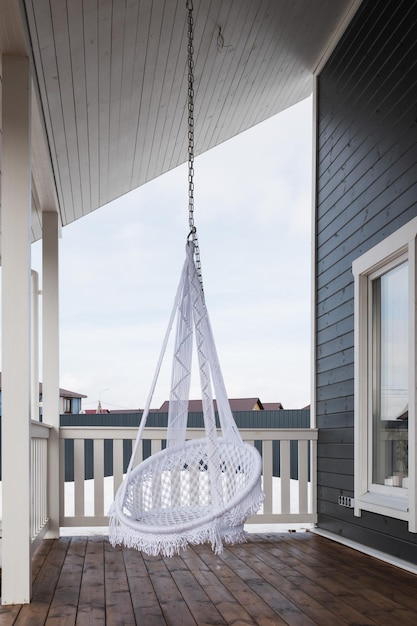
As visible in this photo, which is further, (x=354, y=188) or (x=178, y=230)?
(x=178, y=230)

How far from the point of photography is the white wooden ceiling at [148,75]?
12.1 feet

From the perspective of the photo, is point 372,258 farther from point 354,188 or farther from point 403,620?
point 403,620

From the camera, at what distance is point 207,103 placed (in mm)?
5590

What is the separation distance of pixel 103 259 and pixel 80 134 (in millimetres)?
12137

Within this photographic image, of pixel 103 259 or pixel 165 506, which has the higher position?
pixel 103 259

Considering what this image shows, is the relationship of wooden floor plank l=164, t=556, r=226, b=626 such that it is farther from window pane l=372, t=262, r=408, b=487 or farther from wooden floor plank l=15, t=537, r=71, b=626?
window pane l=372, t=262, r=408, b=487

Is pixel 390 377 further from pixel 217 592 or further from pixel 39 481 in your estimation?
pixel 39 481

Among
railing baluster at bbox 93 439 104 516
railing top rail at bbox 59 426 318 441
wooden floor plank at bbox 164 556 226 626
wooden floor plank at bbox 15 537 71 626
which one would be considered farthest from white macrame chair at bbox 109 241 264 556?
railing baluster at bbox 93 439 104 516

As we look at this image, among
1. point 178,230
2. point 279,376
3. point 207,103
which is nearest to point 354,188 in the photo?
point 207,103

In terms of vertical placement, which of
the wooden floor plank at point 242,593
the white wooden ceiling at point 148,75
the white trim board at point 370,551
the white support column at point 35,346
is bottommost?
the white trim board at point 370,551

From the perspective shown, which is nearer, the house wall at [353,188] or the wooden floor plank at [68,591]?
the wooden floor plank at [68,591]

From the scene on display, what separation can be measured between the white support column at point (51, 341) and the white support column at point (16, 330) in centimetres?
203

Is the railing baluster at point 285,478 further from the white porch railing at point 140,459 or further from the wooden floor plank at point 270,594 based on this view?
the wooden floor plank at point 270,594

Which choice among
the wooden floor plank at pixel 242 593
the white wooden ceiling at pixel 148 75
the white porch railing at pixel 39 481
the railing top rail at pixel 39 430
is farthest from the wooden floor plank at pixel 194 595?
the white wooden ceiling at pixel 148 75
